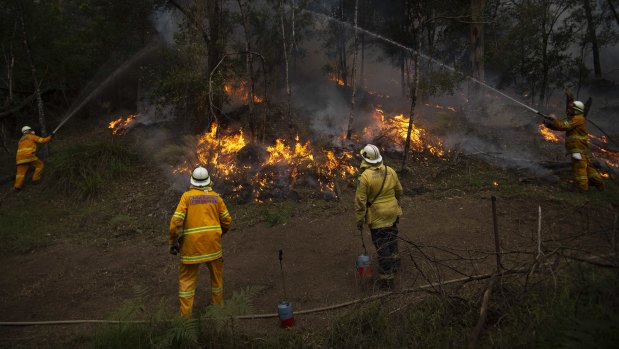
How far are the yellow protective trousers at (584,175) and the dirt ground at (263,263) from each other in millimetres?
1001

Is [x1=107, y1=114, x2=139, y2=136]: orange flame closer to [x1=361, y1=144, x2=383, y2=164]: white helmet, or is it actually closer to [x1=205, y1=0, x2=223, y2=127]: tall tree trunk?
[x1=205, y1=0, x2=223, y2=127]: tall tree trunk

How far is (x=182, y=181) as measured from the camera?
33.6 ft

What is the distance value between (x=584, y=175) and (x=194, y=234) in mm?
8101

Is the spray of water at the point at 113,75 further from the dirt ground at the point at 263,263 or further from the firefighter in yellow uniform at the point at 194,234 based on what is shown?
the firefighter in yellow uniform at the point at 194,234

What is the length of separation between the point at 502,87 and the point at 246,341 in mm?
23148

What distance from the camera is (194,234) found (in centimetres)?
483

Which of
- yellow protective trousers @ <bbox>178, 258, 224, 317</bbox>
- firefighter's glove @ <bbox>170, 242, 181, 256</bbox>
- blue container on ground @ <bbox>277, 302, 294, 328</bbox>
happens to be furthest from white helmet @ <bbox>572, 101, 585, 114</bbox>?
firefighter's glove @ <bbox>170, 242, 181, 256</bbox>

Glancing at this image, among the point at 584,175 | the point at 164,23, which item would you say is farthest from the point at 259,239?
the point at 164,23

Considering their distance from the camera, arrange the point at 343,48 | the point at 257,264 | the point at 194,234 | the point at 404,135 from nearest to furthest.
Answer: the point at 194,234
the point at 257,264
the point at 404,135
the point at 343,48

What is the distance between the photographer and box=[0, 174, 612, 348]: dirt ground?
524 cm

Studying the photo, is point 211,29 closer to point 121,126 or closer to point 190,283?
point 121,126

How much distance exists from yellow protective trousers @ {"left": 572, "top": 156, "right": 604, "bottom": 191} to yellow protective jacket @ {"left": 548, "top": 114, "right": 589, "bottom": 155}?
25cm

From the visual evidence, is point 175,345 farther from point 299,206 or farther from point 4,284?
point 299,206

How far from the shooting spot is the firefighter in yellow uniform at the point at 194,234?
481 cm
